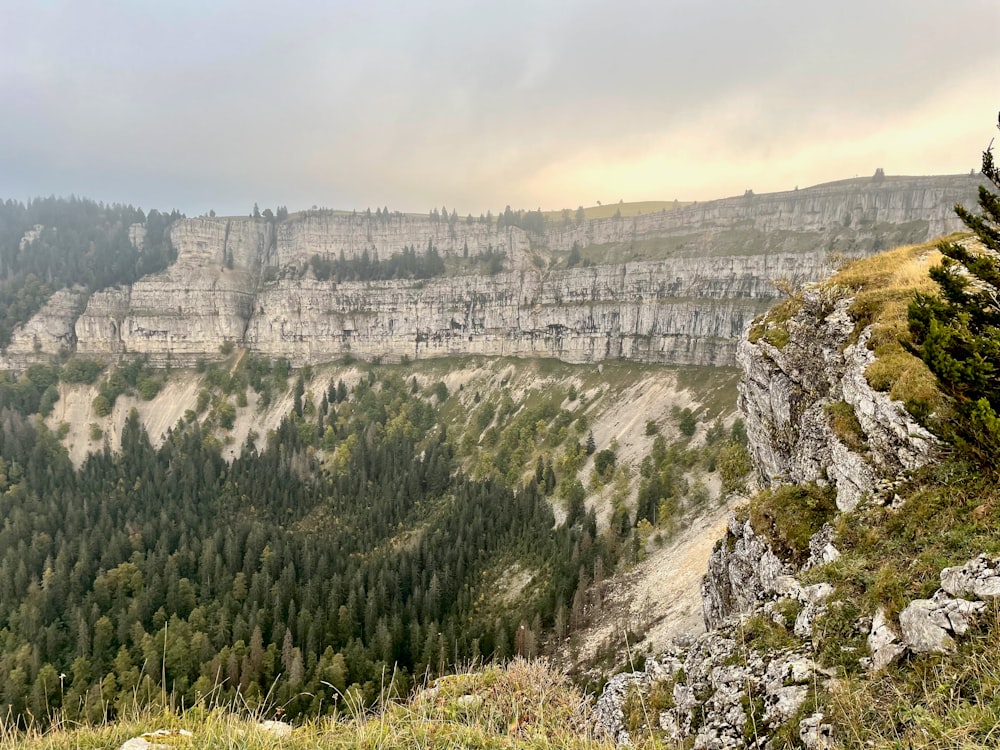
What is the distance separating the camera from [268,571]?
67875 mm

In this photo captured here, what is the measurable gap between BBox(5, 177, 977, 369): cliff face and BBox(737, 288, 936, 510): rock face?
298 ft

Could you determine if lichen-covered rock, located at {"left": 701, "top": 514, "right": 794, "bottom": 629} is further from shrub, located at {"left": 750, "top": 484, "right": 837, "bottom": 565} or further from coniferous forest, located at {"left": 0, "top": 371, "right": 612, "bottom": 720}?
coniferous forest, located at {"left": 0, "top": 371, "right": 612, "bottom": 720}

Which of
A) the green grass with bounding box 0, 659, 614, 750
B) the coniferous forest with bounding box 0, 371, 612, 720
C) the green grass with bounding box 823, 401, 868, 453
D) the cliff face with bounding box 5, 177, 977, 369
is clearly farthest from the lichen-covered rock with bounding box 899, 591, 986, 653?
the cliff face with bounding box 5, 177, 977, 369

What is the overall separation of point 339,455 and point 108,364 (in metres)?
104

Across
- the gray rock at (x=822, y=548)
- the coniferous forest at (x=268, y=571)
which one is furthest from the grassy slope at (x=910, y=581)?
the coniferous forest at (x=268, y=571)

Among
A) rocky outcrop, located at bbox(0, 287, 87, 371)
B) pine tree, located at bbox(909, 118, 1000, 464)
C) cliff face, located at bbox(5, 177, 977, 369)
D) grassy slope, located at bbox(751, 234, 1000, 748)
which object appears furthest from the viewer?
rocky outcrop, located at bbox(0, 287, 87, 371)

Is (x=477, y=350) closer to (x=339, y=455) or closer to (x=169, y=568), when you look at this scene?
(x=339, y=455)

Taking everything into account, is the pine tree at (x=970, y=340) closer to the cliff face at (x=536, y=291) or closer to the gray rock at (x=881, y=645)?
the gray rock at (x=881, y=645)

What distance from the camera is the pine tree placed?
1123 cm

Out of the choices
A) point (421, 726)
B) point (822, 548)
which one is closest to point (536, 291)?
point (822, 548)

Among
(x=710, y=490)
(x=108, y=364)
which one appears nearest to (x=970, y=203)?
(x=710, y=490)

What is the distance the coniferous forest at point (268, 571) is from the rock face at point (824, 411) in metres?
21.2

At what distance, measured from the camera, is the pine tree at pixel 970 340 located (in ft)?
36.9

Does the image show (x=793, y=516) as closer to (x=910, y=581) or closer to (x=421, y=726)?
(x=910, y=581)
